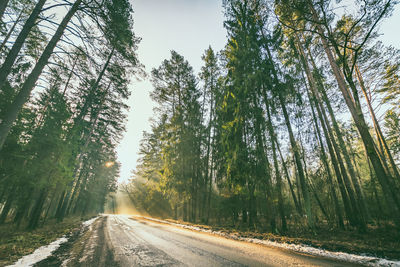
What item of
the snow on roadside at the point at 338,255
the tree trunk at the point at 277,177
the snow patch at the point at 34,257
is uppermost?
the tree trunk at the point at 277,177

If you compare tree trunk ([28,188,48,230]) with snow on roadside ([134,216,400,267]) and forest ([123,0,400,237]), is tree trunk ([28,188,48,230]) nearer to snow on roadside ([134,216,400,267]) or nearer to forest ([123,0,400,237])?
forest ([123,0,400,237])

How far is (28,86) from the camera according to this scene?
→ 16.8 ft

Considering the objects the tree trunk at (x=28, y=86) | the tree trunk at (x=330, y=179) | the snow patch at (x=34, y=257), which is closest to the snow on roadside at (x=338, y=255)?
the tree trunk at (x=330, y=179)

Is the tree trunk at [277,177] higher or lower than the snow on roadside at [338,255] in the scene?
higher

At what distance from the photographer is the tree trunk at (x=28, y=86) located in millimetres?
4699

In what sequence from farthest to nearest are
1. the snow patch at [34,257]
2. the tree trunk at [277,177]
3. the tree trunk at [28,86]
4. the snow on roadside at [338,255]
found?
the tree trunk at [277,177] → the tree trunk at [28,86] → the snow patch at [34,257] → the snow on roadside at [338,255]

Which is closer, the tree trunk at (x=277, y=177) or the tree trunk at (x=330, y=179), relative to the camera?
the tree trunk at (x=277, y=177)

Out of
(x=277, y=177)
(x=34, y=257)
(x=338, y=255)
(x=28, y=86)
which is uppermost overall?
(x=28, y=86)

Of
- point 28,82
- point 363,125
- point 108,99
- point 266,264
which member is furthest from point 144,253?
point 108,99

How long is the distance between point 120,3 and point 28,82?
475 centimetres

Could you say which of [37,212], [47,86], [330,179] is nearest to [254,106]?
[330,179]

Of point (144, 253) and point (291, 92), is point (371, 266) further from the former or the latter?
point (291, 92)

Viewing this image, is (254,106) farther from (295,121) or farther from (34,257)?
(34,257)

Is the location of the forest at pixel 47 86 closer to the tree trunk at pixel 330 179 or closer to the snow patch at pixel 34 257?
the snow patch at pixel 34 257
